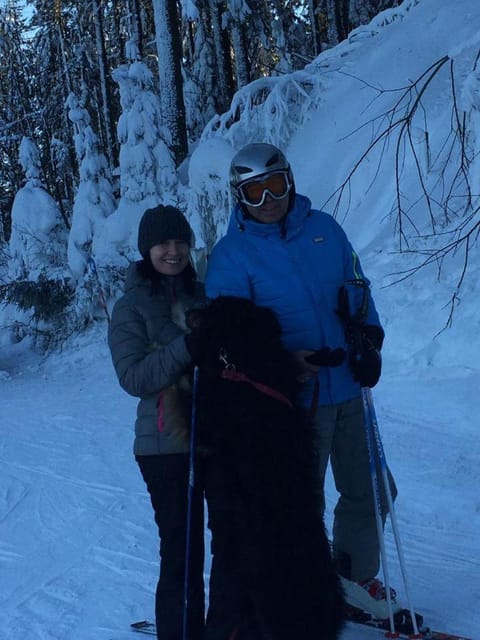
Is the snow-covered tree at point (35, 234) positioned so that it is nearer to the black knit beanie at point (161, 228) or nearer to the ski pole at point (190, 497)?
→ the black knit beanie at point (161, 228)

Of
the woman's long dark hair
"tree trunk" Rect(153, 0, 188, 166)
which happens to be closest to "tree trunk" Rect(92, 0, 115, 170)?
"tree trunk" Rect(153, 0, 188, 166)

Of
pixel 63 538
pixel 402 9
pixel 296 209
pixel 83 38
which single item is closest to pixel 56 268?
pixel 402 9

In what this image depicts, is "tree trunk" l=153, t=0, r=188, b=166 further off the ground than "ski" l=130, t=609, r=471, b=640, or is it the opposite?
"tree trunk" l=153, t=0, r=188, b=166

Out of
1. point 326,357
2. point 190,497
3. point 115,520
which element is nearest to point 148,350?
point 190,497

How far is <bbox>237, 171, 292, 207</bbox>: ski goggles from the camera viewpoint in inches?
120

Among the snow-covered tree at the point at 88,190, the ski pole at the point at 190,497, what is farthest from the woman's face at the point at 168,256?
the snow-covered tree at the point at 88,190

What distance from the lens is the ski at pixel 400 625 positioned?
3189 mm

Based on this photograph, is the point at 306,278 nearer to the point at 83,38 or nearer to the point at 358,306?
the point at 358,306

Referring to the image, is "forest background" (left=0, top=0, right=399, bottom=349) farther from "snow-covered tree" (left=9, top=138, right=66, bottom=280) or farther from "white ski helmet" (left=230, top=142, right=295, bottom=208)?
"white ski helmet" (left=230, top=142, right=295, bottom=208)

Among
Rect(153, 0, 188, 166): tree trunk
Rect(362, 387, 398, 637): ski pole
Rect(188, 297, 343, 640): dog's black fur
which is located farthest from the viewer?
Rect(153, 0, 188, 166): tree trunk

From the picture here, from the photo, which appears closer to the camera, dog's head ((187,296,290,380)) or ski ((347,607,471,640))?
dog's head ((187,296,290,380))

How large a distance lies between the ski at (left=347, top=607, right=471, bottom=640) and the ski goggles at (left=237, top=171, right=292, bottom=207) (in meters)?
2.08

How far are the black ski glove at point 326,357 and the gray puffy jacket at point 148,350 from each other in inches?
21.0

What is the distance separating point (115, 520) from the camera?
207 inches
